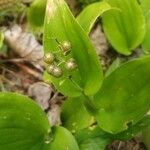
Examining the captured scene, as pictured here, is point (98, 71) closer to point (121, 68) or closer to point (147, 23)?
point (121, 68)

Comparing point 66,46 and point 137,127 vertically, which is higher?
point 66,46

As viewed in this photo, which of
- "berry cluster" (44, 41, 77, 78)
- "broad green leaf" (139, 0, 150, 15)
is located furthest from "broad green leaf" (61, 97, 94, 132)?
"broad green leaf" (139, 0, 150, 15)

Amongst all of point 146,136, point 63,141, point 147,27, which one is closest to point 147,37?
point 147,27

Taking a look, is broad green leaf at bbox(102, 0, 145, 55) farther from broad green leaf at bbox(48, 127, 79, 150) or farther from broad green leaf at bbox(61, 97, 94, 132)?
broad green leaf at bbox(48, 127, 79, 150)

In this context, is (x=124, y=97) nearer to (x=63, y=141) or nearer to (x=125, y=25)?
(x=63, y=141)

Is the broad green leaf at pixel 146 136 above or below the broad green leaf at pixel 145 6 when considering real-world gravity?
below

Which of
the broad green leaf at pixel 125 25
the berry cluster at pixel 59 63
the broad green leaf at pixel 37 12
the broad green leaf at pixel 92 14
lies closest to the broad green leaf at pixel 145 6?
the broad green leaf at pixel 125 25

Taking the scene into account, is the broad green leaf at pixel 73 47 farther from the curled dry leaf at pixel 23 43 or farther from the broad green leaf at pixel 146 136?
the curled dry leaf at pixel 23 43
